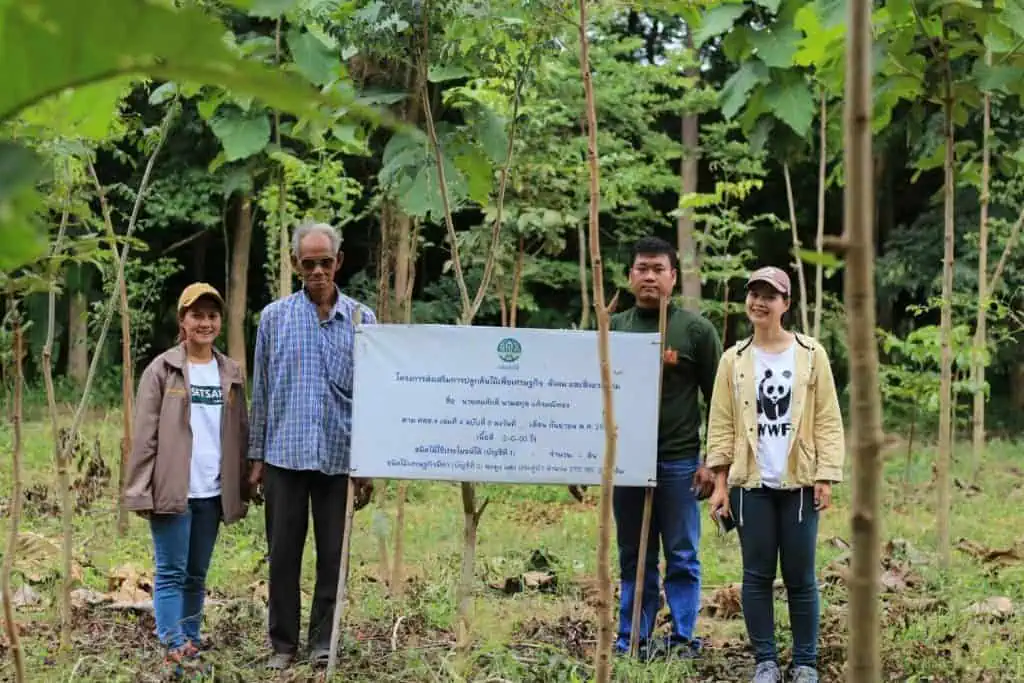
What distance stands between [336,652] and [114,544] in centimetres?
306

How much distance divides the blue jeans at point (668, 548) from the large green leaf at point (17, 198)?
13.0 ft

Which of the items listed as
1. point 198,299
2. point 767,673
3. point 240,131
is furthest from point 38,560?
point 767,673

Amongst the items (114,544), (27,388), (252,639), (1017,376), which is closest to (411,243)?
(252,639)

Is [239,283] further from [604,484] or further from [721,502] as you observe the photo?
[604,484]

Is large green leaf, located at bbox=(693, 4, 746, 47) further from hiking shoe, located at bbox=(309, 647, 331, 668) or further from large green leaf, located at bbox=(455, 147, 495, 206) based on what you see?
hiking shoe, located at bbox=(309, 647, 331, 668)

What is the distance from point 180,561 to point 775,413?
2373 mm

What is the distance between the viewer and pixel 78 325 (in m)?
15.4

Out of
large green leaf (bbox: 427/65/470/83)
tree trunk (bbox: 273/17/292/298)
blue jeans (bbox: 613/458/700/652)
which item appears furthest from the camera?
tree trunk (bbox: 273/17/292/298)

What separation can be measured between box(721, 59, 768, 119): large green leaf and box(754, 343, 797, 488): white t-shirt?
0.98 metres

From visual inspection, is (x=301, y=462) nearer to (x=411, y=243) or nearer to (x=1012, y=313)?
(x=411, y=243)

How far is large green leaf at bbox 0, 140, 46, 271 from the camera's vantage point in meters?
0.52

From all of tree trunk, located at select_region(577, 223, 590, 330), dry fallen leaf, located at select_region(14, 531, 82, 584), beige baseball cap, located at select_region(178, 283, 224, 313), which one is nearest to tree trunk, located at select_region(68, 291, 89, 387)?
tree trunk, located at select_region(577, 223, 590, 330)

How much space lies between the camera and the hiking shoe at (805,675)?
3.96 meters

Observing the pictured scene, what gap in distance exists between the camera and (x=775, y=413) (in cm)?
398
